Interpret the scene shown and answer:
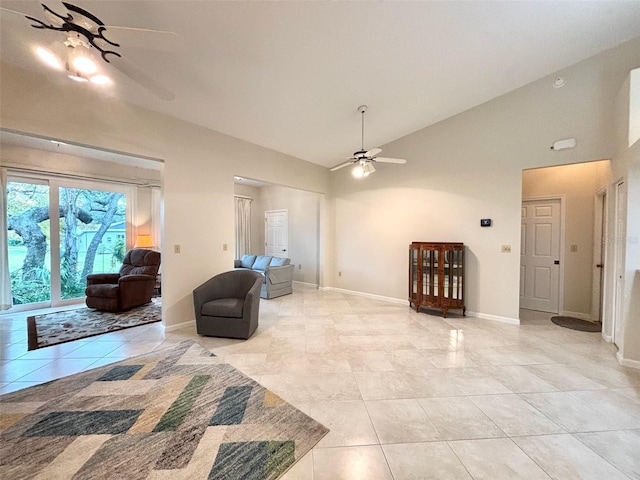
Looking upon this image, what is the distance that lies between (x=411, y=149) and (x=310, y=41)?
3.15 meters

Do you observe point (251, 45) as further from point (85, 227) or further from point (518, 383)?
point (85, 227)

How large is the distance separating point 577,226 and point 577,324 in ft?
5.41

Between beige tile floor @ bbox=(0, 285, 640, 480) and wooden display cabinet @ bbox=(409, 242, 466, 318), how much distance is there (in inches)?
13.3

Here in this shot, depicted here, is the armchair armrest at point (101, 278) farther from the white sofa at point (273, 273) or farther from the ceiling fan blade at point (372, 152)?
the ceiling fan blade at point (372, 152)

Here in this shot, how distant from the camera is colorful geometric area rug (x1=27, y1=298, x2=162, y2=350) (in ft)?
11.0

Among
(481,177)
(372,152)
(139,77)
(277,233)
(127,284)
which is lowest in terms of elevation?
(127,284)

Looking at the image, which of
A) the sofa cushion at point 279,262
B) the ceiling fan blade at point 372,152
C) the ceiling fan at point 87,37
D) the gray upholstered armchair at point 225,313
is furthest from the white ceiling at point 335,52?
the sofa cushion at point 279,262

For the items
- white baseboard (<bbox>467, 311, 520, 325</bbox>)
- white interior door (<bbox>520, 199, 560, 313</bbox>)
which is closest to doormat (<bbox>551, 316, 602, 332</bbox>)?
white interior door (<bbox>520, 199, 560, 313</bbox>)

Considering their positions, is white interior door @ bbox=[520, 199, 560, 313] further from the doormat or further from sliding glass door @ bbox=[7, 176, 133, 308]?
sliding glass door @ bbox=[7, 176, 133, 308]

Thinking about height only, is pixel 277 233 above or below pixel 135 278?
above

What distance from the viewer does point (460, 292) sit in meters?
4.28

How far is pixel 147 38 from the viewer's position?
1733 millimetres

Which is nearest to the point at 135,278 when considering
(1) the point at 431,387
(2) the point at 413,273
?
(1) the point at 431,387

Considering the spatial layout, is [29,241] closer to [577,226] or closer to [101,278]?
[101,278]
